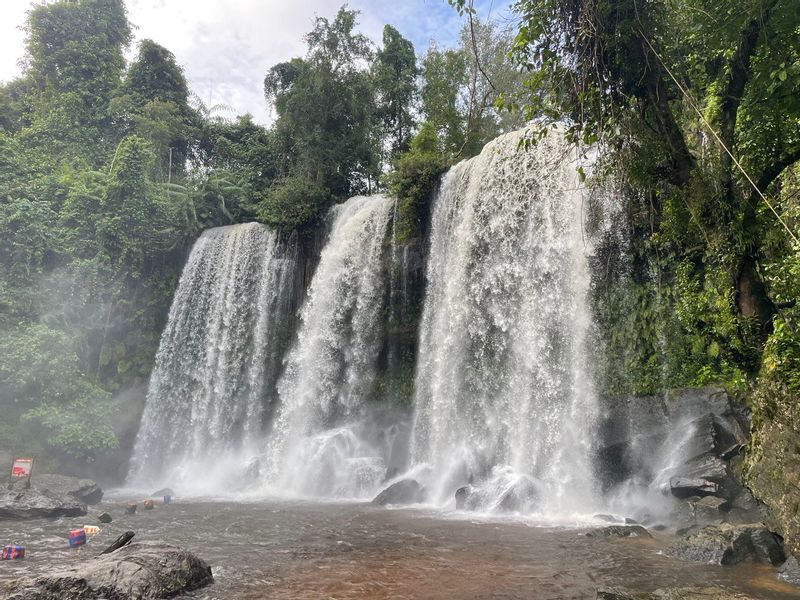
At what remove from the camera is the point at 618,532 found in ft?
26.6

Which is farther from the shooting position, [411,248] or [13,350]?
[411,248]

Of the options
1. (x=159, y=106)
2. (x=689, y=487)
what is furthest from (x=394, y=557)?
(x=159, y=106)

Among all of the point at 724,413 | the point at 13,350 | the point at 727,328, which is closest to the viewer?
the point at 727,328

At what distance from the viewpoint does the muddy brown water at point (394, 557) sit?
18.6ft

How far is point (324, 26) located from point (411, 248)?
42.7ft

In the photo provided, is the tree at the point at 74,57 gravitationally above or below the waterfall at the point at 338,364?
above

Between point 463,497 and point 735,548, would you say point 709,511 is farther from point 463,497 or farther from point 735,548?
point 463,497

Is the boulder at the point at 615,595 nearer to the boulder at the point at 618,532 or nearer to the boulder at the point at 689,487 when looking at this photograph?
the boulder at the point at 618,532

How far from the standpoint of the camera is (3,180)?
1916 centimetres

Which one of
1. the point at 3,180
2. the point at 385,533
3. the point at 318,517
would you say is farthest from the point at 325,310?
the point at 3,180

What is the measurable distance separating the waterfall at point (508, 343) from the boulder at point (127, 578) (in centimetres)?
650

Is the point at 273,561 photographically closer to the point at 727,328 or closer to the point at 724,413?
the point at 727,328

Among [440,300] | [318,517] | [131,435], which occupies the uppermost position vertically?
[440,300]

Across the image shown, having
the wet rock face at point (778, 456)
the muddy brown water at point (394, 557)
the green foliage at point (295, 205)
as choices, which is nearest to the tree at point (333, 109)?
the green foliage at point (295, 205)
